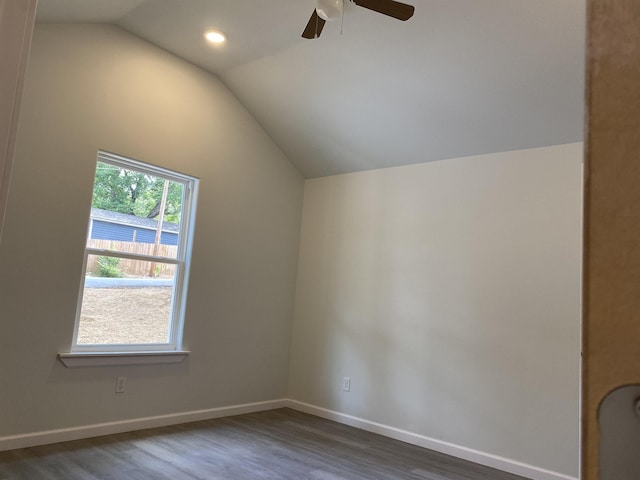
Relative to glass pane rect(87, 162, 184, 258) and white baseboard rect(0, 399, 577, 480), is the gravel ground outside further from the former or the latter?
white baseboard rect(0, 399, 577, 480)

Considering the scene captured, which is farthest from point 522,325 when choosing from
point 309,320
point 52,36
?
point 52,36

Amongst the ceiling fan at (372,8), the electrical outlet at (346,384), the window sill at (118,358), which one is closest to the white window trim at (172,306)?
the window sill at (118,358)

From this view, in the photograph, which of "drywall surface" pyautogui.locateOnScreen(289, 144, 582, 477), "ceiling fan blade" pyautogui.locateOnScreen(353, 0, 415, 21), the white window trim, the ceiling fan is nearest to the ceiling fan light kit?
the ceiling fan

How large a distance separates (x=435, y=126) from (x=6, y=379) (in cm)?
350

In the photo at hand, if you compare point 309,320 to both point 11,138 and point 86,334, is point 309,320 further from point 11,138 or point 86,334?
point 11,138

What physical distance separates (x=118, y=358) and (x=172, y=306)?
626 millimetres

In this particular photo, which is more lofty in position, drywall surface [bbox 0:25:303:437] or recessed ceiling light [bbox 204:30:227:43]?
recessed ceiling light [bbox 204:30:227:43]

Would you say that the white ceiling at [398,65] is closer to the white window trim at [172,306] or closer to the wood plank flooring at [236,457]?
the white window trim at [172,306]

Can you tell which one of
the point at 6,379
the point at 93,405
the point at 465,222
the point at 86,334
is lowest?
the point at 93,405

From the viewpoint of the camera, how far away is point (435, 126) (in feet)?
11.7

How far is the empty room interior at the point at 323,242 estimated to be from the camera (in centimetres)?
292

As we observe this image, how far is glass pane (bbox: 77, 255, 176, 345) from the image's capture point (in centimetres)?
334

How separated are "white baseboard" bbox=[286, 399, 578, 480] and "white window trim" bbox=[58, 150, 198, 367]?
1.48 meters

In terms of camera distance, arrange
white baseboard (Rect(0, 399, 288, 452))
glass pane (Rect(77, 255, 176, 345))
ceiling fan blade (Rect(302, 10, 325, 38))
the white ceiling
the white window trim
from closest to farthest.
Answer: ceiling fan blade (Rect(302, 10, 325, 38)) → the white ceiling → white baseboard (Rect(0, 399, 288, 452)) → the white window trim → glass pane (Rect(77, 255, 176, 345))
